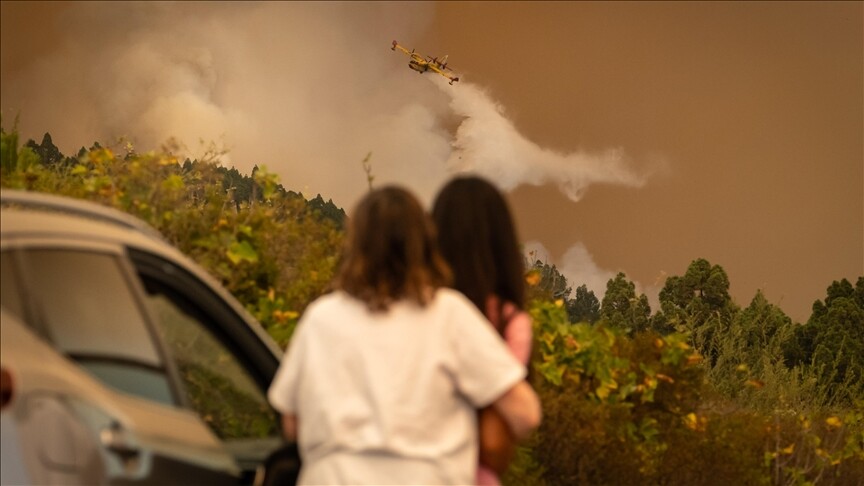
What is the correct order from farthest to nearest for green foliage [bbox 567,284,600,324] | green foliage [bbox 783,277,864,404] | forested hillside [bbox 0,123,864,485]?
green foliage [bbox 567,284,600,324] < green foliage [bbox 783,277,864,404] < forested hillside [bbox 0,123,864,485]

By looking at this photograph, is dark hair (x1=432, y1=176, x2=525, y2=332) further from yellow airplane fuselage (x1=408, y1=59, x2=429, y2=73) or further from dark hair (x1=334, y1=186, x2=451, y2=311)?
yellow airplane fuselage (x1=408, y1=59, x2=429, y2=73)

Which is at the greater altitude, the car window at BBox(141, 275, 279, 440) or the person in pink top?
the person in pink top

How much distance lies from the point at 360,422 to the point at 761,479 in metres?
9.99

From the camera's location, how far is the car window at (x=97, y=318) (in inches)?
124

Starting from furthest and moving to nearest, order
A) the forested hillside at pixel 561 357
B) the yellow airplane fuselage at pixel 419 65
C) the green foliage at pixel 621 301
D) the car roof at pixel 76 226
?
the green foliage at pixel 621 301 < the yellow airplane fuselage at pixel 419 65 < the forested hillside at pixel 561 357 < the car roof at pixel 76 226

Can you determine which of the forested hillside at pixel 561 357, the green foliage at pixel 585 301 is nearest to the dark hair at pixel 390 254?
the forested hillside at pixel 561 357

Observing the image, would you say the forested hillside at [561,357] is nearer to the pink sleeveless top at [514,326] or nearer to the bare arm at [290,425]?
the pink sleeveless top at [514,326]

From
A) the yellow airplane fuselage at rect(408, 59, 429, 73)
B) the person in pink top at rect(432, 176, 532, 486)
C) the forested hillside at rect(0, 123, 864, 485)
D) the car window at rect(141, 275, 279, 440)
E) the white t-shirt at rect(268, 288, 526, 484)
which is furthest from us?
the yellow airplane fuselage at rect(408, 59, 429, 73)

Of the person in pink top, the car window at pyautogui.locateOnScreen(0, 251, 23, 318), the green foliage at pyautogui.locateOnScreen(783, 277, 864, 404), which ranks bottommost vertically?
the car window at pyautogui.locateOnScreen(0, 251, 23, 318)

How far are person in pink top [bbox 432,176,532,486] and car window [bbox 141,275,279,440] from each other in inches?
23.9

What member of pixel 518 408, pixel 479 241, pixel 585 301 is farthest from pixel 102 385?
pixel 585 301

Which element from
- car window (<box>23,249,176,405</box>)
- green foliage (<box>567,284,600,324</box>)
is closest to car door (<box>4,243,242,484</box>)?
car window (<box>23,249,176,405</box>)

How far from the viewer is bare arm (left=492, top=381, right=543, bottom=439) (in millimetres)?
3514

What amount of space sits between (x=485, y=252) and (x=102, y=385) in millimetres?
1212
